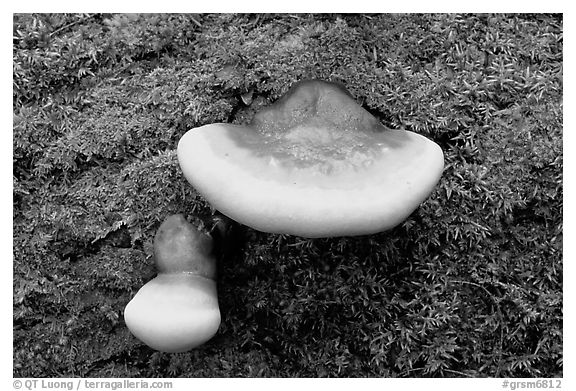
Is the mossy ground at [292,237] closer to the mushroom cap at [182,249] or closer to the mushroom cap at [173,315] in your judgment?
the mushroom cap at [182,249]

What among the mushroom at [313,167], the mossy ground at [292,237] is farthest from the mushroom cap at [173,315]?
the mushroom at [313,167]

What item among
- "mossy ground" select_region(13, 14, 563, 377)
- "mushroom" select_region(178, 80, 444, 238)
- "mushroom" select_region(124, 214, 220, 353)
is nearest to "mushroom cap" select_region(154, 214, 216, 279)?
"mushroom" select_region(124, 214, 220, 353)

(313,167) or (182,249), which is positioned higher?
(313,167)

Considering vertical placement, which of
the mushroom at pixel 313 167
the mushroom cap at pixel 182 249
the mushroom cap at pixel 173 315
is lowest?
the mushroom cap at pixel 173 315

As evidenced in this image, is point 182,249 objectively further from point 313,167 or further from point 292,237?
point 313,167

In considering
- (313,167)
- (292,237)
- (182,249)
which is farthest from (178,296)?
(313,167)

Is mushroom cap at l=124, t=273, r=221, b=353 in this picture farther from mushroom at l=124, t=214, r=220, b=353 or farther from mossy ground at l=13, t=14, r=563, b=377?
mossy ground at l=13, t=14, r=563, b=377
